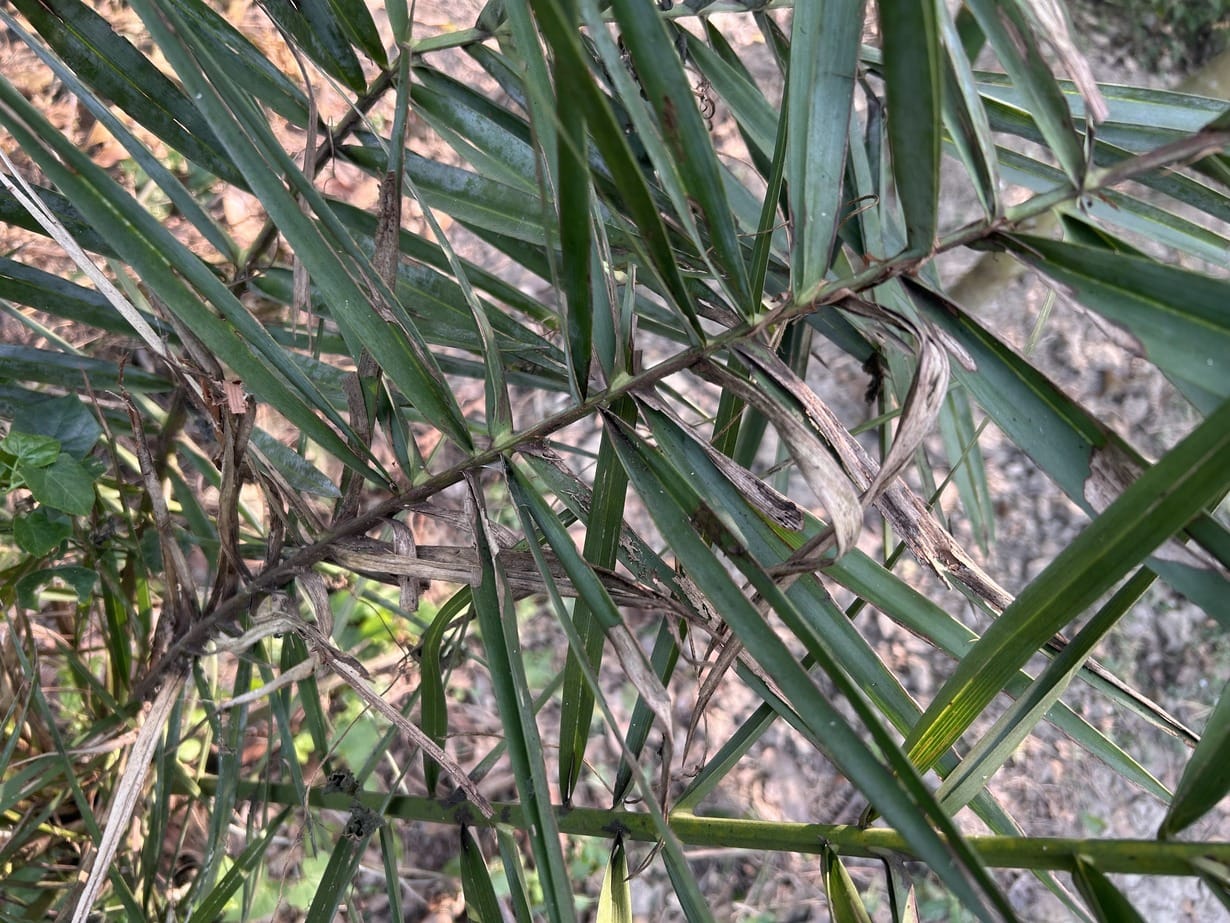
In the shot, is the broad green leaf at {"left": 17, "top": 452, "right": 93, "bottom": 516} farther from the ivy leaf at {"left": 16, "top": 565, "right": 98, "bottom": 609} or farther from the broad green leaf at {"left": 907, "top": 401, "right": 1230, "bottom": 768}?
the broad green leaf at {"left": 907, "top": 401, "right": 1230, "bottom": 768}

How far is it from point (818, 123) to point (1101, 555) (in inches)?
8.6

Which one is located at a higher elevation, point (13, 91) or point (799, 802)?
point (799, 802)

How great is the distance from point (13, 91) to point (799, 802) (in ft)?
4.58

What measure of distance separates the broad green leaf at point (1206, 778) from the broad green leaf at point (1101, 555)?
0.06m

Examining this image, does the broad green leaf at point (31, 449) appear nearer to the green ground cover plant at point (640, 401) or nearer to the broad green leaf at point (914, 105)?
the green ground cover plant at point (640, 401)

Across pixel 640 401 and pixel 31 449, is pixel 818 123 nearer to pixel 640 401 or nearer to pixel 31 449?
pixel 640 401

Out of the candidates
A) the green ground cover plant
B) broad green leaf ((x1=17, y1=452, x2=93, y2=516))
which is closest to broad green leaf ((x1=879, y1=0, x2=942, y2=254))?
the green ground cover plant

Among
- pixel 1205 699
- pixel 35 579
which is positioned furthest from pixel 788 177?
pixel 1205 699

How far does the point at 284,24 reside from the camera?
1.90ft

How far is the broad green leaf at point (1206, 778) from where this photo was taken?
305 millimetres

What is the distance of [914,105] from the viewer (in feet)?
1.01

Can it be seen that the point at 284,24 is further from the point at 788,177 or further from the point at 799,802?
the point at 799,802

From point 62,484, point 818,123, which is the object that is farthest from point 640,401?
point 62,484

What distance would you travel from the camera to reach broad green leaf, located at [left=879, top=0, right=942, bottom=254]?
29cm
